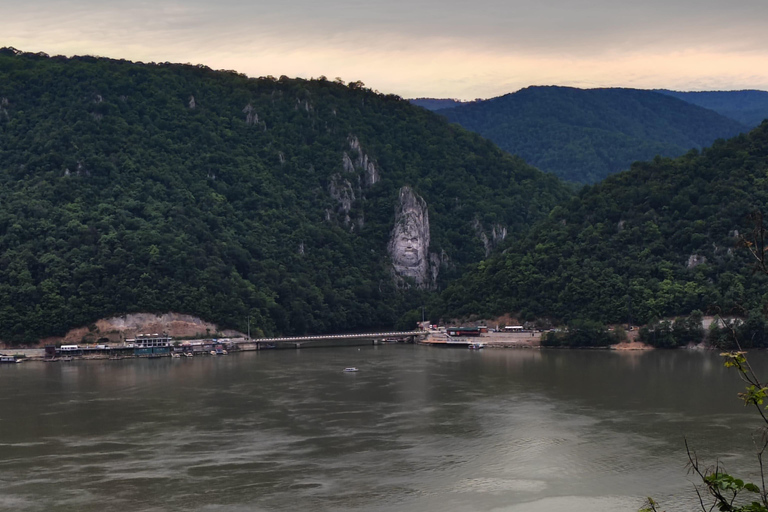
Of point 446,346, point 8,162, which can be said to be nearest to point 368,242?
point 446,346

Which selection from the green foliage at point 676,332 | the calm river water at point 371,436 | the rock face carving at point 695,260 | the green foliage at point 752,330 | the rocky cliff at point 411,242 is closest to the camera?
the calm river water at point 371,436

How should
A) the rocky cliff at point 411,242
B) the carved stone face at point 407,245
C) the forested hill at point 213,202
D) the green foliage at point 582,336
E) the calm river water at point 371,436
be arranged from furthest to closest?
the carved stone face at point 407,245, the rocky cliff at point 411,242, the forested hill at point 213,202, the green foliage at point 582,336, the calm river water at point 371,436

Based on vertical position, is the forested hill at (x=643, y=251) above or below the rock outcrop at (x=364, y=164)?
below

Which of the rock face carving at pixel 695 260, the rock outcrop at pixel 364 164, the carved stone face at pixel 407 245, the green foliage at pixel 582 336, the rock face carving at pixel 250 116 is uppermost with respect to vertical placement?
the rock face carving at pixel 250 116

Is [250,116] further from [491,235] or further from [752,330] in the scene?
[752,330]

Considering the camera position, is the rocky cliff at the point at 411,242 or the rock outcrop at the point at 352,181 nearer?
the rocky cliff at the point at 411,242

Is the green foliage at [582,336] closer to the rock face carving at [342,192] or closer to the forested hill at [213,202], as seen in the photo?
the forested hill at [213,202]

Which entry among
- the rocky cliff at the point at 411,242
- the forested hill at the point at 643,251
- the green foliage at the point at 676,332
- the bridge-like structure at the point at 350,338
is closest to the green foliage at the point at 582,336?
the forested hill at the point at 643,251

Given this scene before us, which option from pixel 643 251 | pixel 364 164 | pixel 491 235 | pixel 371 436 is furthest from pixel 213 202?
pixel 371 436
